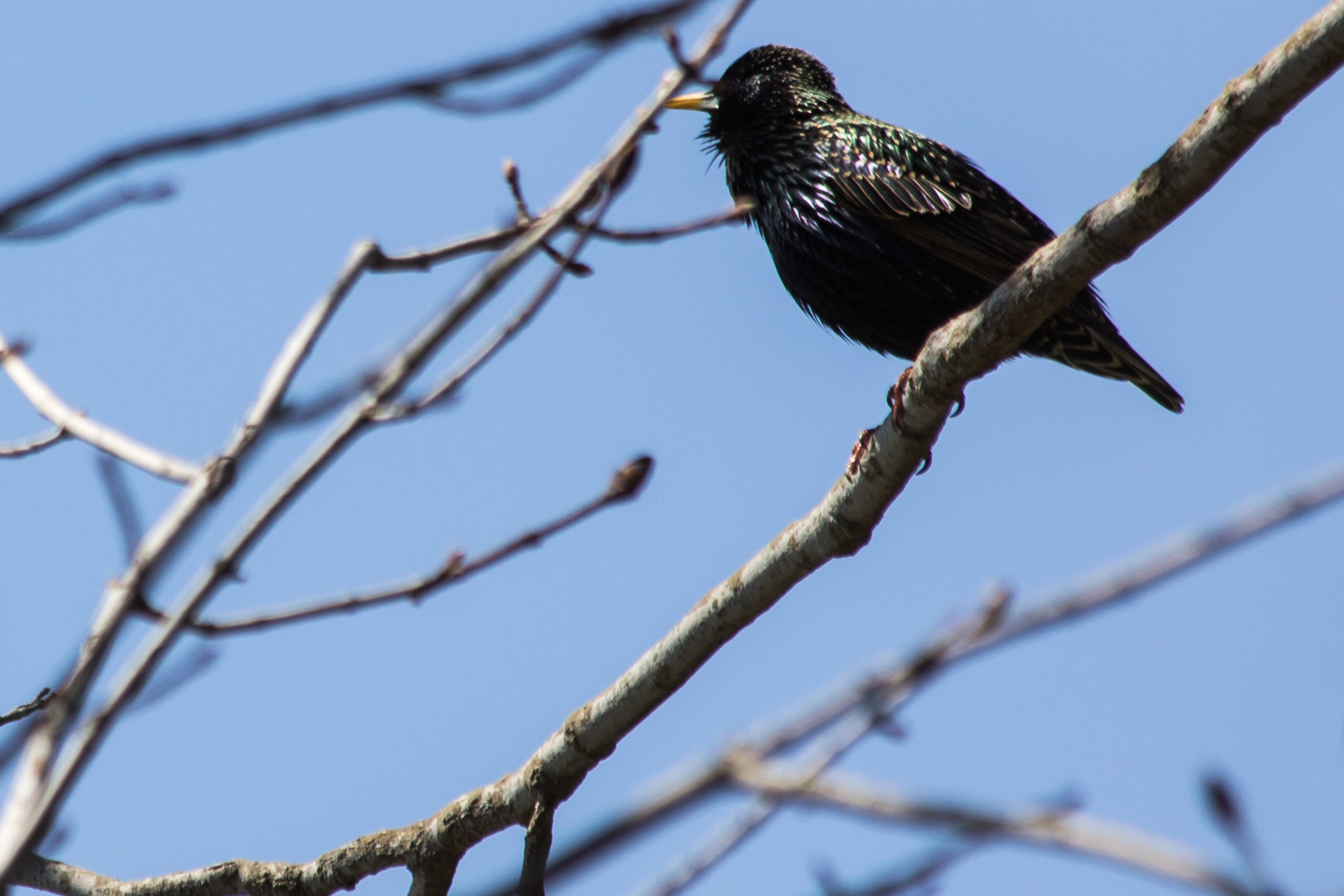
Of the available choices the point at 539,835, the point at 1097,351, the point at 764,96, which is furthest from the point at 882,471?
the point at 764,96

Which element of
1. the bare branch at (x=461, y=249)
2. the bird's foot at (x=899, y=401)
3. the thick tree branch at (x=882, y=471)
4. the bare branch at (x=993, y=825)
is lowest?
the bare branch at (x=993, y=825)

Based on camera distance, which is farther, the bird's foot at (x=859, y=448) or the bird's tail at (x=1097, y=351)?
the bird's tail at (x=1097, y=351)

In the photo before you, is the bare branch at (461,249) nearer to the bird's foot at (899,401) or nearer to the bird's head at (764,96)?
the bird's foot at (899,401)

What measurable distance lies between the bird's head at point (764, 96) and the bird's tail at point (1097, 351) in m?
1.68

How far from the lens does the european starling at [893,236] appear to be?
5938 millimetres

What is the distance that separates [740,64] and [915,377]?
11.7ft

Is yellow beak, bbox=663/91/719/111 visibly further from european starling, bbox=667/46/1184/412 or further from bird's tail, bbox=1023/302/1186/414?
bird's tail, bbox=1023/302/1186/414

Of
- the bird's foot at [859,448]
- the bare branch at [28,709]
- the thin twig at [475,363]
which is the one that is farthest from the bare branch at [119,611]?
the bird's foot at [859,448]

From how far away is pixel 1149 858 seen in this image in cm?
126

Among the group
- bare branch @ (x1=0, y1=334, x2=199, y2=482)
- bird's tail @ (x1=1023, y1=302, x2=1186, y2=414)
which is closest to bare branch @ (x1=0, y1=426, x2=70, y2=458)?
bare branch @ (x1=0, y1=334, x2=199, y2=482)

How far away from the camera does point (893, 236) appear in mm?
6062

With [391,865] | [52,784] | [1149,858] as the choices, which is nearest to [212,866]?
[391,865]

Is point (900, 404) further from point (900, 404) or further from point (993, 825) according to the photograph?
point (993, 825)

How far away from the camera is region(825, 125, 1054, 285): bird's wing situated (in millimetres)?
5961
